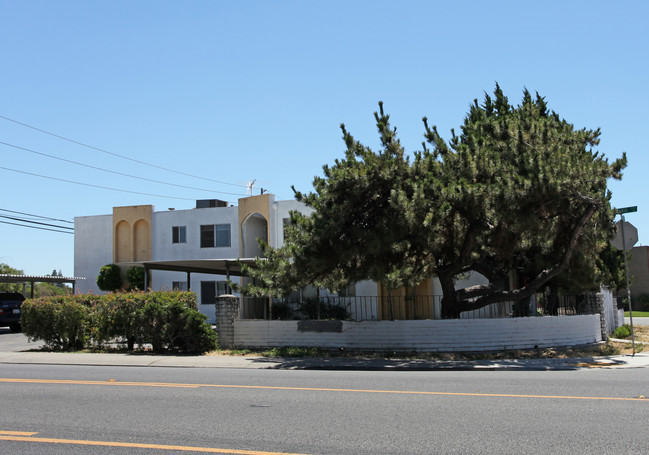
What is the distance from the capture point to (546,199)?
14602mm

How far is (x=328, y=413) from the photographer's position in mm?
8258

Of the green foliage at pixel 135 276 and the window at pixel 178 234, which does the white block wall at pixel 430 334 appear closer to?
the green foliage at pixel 135 276

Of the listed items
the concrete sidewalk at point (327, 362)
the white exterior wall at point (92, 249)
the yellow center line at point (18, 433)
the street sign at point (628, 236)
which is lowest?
the concrete sidewalk at point (327, 362)

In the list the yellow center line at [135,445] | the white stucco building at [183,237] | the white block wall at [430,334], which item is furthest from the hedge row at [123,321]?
the white stucco building at [183,237]

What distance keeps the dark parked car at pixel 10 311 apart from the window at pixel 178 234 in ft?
29.9

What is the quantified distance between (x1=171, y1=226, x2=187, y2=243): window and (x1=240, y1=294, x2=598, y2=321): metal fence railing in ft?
47.7

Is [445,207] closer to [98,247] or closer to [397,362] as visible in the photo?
[397,362]

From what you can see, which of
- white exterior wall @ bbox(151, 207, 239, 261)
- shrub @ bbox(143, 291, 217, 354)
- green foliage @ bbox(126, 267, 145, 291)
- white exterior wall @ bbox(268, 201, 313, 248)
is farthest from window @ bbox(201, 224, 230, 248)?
shrub @ bbox(143, 291, 217, 354)

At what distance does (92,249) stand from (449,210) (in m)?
28.2

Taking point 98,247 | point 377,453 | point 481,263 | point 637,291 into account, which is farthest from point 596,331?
point 637,291

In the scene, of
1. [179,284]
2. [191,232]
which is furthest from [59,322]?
[191,232]

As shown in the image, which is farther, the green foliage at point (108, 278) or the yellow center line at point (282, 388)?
the green foliage at point (108, 278)

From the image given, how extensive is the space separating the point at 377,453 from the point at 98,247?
111 feet

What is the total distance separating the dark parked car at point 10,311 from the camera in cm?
2775
